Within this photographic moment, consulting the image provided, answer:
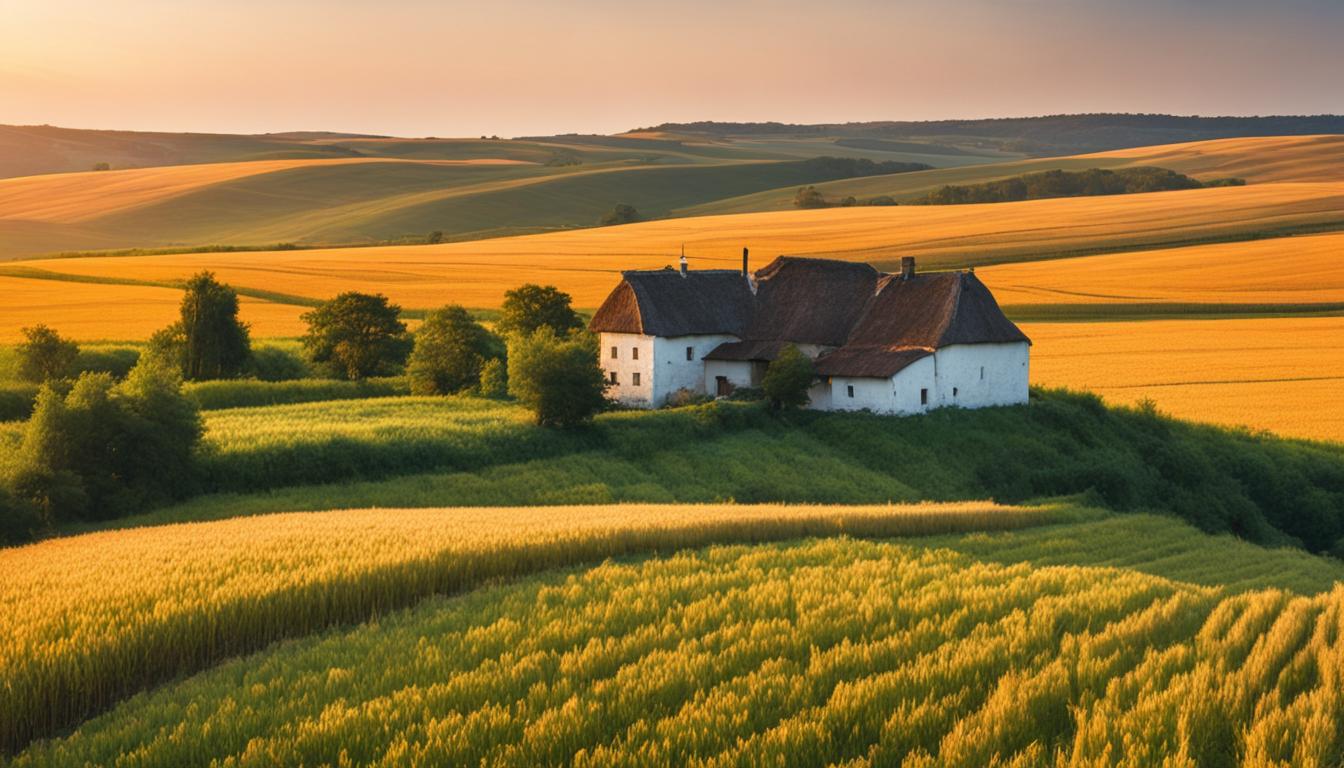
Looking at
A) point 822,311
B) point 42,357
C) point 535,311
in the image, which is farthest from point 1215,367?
point 42,357

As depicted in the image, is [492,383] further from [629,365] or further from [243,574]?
[243,574]

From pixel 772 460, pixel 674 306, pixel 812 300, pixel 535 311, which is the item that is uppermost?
pixel 812 300

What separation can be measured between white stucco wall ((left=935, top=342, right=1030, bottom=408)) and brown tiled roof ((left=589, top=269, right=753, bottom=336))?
401 inches

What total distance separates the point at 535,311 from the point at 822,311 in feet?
44.0

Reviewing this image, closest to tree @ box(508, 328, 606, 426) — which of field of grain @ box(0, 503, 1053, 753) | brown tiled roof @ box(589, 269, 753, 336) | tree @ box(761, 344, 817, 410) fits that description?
tree @ box(761, 344, 817, 410)

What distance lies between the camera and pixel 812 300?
201 ft

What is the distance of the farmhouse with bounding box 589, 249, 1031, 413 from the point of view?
55.8 meters

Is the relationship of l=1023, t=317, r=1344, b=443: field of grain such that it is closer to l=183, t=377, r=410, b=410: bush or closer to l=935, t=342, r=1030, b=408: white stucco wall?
l=935, t=342, r=1030, b=408: white stucco wall

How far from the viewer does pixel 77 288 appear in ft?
278

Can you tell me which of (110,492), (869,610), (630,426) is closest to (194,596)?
(869,610)

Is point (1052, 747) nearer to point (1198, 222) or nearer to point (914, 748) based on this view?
point (914, 748)

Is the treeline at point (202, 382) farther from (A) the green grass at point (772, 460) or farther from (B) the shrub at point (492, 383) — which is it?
(A) the green grass at point (772, 460)

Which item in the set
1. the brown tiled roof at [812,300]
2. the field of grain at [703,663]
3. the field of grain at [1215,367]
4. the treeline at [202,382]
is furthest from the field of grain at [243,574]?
the field of grain at [1215,367]

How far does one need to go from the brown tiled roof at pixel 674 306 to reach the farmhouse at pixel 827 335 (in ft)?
0.19
